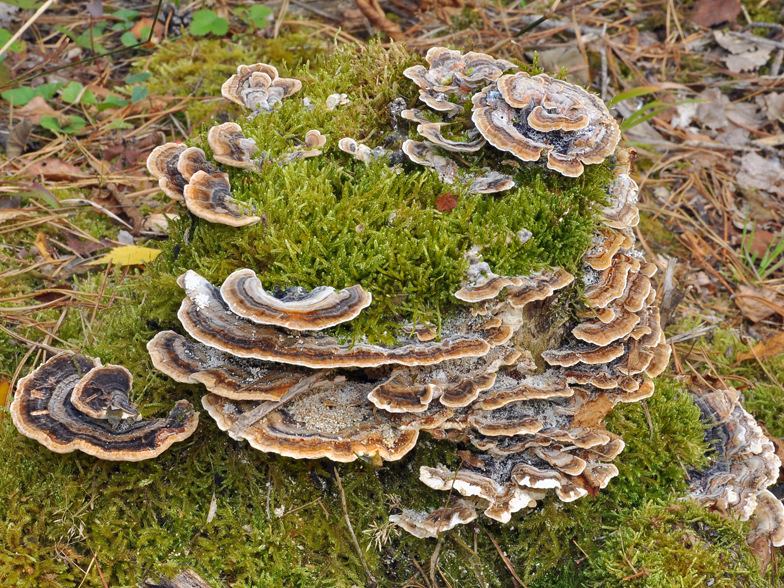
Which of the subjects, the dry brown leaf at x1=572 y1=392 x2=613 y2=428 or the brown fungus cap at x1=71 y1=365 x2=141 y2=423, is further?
the dry brown leaf at x1=572 y1=392 x2=613 y2=428

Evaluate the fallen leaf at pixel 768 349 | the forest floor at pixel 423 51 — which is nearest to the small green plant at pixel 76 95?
the forest floor at pixel 423 51

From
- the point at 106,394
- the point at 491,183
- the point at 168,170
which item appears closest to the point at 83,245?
the point at 168,170

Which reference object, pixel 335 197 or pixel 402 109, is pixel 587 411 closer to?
pixel 335 197

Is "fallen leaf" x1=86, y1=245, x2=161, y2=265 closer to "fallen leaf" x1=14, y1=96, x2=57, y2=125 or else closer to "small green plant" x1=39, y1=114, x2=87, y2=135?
"small green plant" x1=39, y1=114, x2=87, y2=135

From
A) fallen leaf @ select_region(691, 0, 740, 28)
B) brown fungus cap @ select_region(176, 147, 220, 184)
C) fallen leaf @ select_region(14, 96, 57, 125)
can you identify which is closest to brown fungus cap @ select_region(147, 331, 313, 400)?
brown fungus cap @ select_region(176, 147, 220, 184)

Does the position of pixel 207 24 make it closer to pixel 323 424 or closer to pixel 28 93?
pixel 28 93
